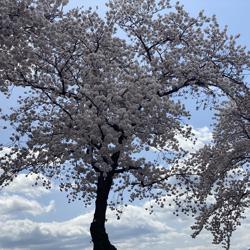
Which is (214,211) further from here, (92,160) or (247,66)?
(92,160)

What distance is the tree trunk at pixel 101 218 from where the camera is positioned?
26828mm

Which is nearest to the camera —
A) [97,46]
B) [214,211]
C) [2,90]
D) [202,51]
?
[2,90]

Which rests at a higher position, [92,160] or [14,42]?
[14,42]

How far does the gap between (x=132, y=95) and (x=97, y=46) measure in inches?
186

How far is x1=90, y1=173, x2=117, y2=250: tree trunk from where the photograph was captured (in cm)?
2683

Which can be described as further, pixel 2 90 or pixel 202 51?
pixel 202 51

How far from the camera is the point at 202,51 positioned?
2909 centimetres

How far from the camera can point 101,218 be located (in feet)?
89.6

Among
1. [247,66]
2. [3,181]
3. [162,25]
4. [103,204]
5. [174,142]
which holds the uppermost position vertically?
[162,25]

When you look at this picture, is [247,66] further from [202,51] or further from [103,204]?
[103,204]

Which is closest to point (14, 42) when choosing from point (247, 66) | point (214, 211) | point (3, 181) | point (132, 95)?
point (132, 95)

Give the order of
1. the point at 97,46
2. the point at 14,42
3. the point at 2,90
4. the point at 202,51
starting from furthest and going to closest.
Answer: the point at 202,51 < the point at 97,46 < the point at 2,90 < the point at 14,42

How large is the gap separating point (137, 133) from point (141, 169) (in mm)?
3961

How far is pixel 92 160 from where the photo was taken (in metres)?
24.1
